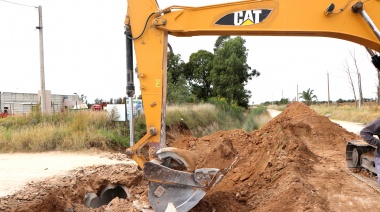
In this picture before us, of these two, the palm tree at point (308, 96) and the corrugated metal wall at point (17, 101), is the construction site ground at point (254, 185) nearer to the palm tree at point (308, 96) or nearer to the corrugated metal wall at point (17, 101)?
the corrugated metal wall at point (17, 101)

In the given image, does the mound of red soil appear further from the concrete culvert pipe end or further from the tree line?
the tree line

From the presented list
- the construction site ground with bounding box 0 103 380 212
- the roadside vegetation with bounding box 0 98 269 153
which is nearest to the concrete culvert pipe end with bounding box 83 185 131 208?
the construction site ground with bounding box 0 103 380 212

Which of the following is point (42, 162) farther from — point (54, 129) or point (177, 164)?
point (177, 164)

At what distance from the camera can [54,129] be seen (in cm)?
1291

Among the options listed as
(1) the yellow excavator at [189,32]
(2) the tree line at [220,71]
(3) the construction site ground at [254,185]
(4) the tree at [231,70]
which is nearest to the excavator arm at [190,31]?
(1) the yellow excavator at [189,32]

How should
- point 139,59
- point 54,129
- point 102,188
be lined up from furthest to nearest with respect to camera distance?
point 54,129, point 102,188, point 139,59

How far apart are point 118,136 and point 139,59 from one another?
913cm

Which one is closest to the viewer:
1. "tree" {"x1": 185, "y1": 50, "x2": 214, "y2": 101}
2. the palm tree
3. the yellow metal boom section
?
the yellow metal boom section

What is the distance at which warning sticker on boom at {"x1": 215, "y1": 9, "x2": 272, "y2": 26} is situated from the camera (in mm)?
4680

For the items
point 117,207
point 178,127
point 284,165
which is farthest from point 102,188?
point 178,127

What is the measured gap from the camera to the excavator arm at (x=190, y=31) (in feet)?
14.9

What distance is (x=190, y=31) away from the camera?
16.0 feet

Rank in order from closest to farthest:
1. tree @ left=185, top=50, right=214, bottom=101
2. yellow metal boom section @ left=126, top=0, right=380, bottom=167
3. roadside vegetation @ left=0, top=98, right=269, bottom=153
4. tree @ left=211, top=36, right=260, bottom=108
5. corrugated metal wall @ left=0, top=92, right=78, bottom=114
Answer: yellow metal boom section @ left=126, top=0, right=380, bottom=167 → roadside vegetation @ left=0, top=98, right=269, bottom=153 → tree @ left=211, top=36, right=260, bottom=108 → tree @ left=185, top=50, right=214, bottom=101 → corrugated metal wall @ left=0, top=92, right=78, bottom=114

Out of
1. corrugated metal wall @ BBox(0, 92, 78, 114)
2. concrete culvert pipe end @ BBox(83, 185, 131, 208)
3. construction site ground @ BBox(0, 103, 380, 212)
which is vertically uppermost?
corrugated metal wall @ BBox(0, 92, 78, 114)
